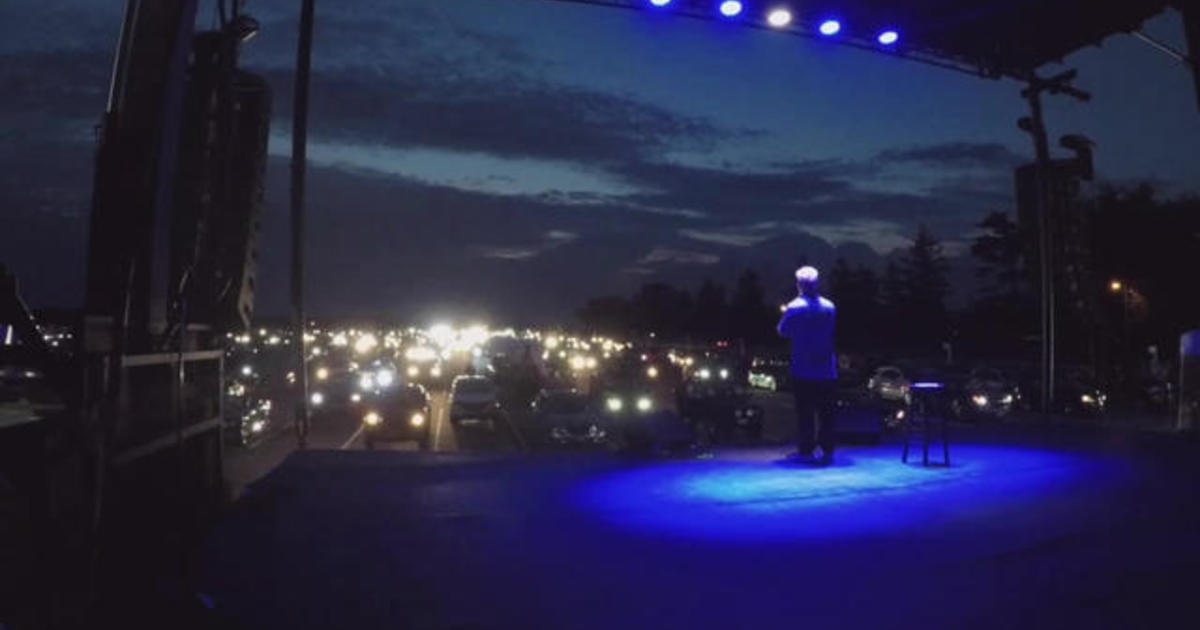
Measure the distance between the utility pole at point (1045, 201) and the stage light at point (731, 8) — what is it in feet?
32.1

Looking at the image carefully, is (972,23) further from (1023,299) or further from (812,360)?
(1023,299)

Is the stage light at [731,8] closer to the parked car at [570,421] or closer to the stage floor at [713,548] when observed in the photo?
the stage floor at [713,548]

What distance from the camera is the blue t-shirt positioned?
33.8ft

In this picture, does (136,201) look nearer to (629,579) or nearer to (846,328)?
(629,579)

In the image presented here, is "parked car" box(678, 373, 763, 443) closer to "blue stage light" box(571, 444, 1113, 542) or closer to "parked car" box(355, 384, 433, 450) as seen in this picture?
"parked car" box(355, 384, 433, 450)

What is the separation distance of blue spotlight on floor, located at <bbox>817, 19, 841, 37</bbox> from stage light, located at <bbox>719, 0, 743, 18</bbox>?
4.23 feet

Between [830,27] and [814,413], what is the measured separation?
6.71 metres

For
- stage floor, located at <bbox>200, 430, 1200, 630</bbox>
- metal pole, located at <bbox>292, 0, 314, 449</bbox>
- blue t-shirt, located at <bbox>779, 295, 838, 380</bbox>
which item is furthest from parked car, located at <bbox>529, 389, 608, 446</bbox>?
stage floor, located at <bbox>200, 430, 1200, 630</bbox>

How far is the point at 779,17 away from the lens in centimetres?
1459

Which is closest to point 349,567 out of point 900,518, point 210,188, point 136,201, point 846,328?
point 136,201

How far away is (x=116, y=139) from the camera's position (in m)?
6.59

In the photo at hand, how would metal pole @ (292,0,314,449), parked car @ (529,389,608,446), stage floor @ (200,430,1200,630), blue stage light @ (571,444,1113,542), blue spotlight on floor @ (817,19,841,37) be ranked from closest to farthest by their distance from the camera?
stage floor @ (200,430,1200,630)
blue stage light @ (571,444,1113,542)
blue spotlight on floor @ (817,19,841,37)
metal pole @ (292,0,314,449)
parked car @ (529,389,608,446)

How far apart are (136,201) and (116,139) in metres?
0.42

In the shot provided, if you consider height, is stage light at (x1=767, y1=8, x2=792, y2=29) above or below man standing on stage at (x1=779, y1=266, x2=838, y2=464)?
above
